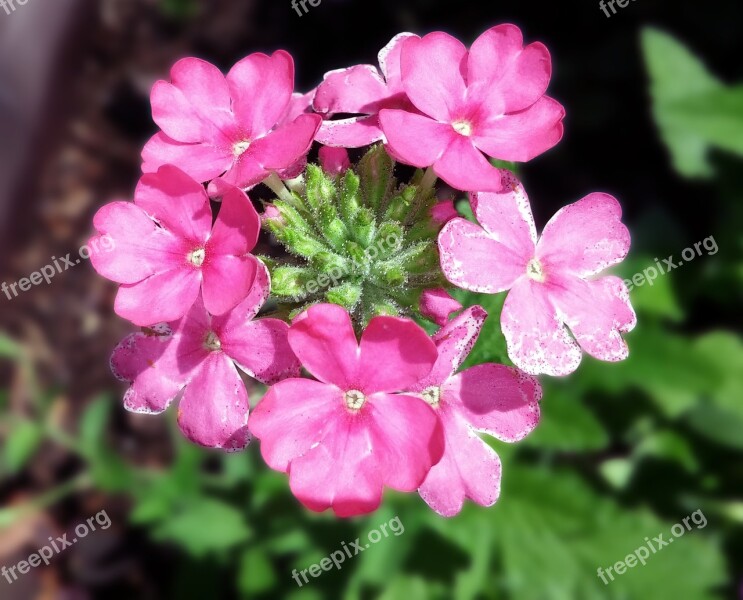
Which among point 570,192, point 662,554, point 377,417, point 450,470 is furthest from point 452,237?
point 570,192

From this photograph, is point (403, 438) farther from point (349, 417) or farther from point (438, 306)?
point (438, 306)

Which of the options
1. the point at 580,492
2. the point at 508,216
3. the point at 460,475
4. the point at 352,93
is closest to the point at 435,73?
the point at 352,93

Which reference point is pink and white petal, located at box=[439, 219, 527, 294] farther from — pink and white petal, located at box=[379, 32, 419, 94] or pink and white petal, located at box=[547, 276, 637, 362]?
pink and white petal, located at box=[379, 32, 419, 94]

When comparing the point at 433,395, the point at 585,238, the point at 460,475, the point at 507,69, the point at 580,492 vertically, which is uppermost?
the point at 507,69

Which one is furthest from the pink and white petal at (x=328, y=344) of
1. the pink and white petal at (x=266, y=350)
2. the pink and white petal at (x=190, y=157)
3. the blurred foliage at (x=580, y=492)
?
→ the blurred foliage at (x=580, y=492)

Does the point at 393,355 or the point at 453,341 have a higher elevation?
the point at 393,355

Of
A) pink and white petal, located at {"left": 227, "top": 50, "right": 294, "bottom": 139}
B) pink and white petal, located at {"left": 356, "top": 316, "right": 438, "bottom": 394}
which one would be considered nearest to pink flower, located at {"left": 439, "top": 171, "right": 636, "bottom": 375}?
pink and white petal, located at {"left": 356, "top": 316, "right": 438, "bottom": 394}

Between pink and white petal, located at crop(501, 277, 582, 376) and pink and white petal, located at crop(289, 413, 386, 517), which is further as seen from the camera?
pink and white petal, located at crop(501, 277, 582, 376)
